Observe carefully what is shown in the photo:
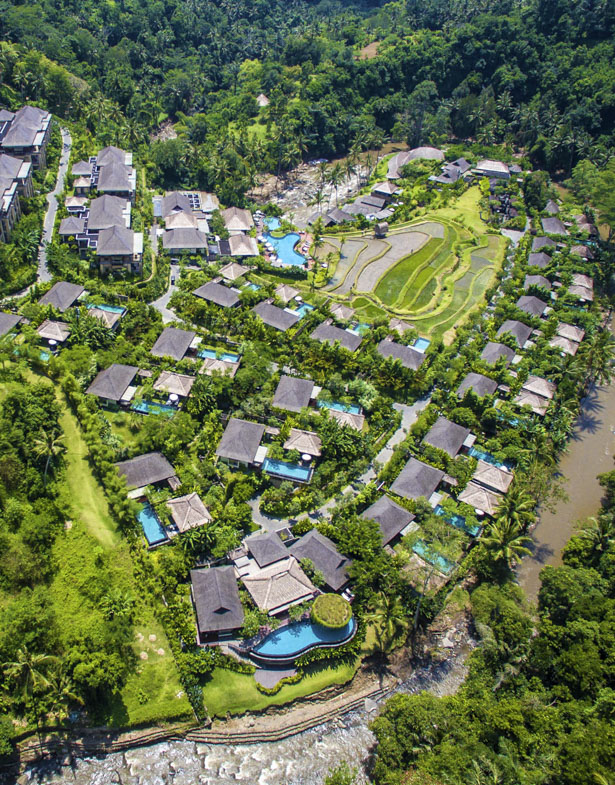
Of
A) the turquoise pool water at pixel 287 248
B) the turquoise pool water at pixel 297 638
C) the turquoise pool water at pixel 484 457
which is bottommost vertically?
the turquoise pool water at pixel 297 638

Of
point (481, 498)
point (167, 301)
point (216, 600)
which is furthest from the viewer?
point (167, 301)

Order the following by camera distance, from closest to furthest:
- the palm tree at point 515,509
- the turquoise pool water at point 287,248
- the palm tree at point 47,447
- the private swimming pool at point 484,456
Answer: the palm tree at point 515,509
the palm tree at point 47,447
the private swimming pool at point 484,456
the turquoise pool water at point 287,248

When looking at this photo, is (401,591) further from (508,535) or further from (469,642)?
(508,535)

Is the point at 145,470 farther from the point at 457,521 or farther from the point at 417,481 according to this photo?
the point at 457,521

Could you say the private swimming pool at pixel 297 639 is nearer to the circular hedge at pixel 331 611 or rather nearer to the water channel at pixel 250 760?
the circular hedge at pixel 331 611

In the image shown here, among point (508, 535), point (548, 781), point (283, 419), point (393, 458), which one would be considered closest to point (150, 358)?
point (283, 419)

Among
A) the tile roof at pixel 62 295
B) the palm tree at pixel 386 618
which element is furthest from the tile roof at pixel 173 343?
the palm tree at pixel 386 618

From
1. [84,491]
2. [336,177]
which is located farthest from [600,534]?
[336,177]
